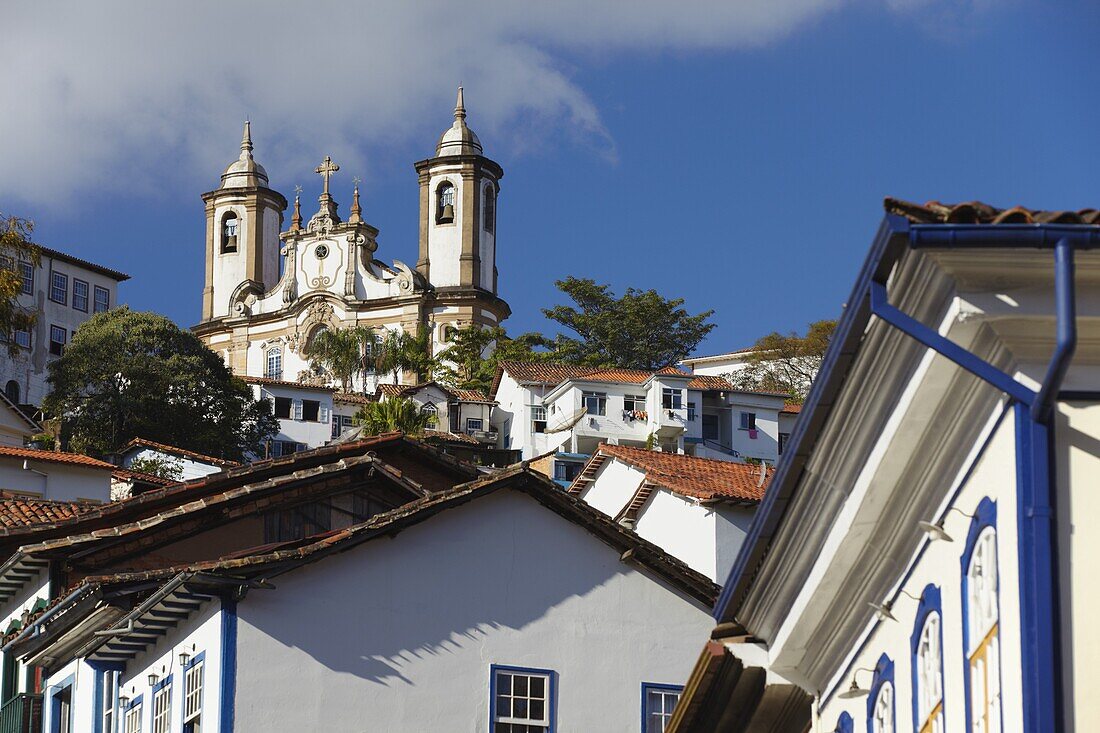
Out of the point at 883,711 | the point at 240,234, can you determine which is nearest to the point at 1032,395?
the point at 883,711

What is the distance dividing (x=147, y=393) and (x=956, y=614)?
7514 cm

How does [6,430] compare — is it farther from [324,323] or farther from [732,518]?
[324,323]

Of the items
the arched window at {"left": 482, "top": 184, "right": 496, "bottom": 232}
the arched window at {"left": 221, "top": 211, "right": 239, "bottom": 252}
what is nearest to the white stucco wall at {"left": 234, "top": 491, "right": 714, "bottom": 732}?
the arched window at {"left": 482, "top": 184, "right": 496, "bottom": 232}

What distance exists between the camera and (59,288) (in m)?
112

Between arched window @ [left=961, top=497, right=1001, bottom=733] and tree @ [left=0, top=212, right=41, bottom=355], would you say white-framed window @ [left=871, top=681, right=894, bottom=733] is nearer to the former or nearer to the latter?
arched window @ [left=961, top=497, right=1001, bottom=733]

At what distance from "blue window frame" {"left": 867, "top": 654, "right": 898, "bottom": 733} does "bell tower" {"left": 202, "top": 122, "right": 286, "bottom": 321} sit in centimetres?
12030

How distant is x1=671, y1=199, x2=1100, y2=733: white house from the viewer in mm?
7914

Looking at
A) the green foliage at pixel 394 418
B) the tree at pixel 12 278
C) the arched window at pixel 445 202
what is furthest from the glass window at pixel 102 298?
the tree at pixel 12 278

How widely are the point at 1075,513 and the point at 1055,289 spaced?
92cm

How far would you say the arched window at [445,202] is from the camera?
12344cm

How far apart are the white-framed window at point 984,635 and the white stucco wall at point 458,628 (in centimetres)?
1321

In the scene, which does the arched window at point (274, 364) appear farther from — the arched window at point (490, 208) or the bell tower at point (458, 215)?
the arched window at point (490, 208)

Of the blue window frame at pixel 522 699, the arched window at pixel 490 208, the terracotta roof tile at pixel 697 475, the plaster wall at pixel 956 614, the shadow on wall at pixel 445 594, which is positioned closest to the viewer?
the plaster wall at pixel 956 614

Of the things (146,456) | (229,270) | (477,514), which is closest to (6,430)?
(146,456)
